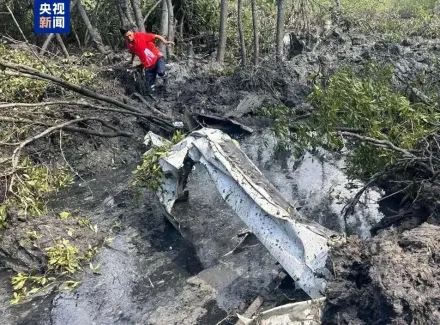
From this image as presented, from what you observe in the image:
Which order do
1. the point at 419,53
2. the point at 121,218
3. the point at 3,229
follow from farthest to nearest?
1. the point at 419,53
2. the point at 121,218
3. the point at 3,229

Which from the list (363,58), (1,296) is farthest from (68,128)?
(363,58)

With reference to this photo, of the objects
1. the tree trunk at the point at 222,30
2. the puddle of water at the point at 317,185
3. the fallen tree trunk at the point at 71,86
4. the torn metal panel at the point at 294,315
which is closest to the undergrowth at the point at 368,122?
the puddle of water at the point at 317,185

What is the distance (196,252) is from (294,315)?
82.9 inches

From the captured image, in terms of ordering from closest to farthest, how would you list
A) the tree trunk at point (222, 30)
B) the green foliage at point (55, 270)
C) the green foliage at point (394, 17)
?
the green foliage at point (55, 270) < the tree trunk at point (222, 30) < the green foliage at point (394, 17)

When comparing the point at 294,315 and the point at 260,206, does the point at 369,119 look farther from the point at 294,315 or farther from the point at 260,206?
the point at 294,315

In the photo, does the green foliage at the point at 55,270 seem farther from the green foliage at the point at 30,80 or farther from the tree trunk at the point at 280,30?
the tree trunk at the point at 280,30

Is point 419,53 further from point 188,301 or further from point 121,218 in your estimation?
point 188,301

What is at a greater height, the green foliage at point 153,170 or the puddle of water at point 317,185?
the green foliage at point 153,170

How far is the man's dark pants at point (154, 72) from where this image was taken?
8.90 meters

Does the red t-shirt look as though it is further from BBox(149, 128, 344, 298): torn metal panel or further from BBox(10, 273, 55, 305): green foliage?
BBox(10, 273, 55, 305): green foliage

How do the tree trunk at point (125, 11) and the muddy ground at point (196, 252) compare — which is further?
the tree trunk at point (125, 11)

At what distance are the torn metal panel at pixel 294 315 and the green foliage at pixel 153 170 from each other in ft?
7.46

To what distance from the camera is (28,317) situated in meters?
4.31

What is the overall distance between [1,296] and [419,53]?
8031 millimetres
